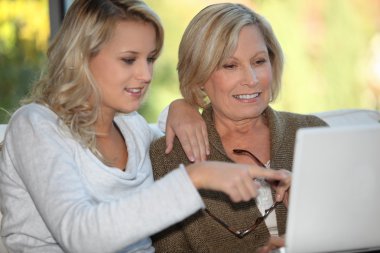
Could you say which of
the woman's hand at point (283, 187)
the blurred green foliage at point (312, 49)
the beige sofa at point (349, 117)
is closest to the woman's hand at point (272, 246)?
the woman's hand at point (283, 187)

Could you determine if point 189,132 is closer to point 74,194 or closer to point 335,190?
point 74,194

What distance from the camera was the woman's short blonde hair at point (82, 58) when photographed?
1.94 metres

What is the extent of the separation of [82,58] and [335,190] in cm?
71

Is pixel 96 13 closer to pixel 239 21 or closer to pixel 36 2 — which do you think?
pixel 239 21

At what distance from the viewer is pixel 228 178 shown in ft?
5.33

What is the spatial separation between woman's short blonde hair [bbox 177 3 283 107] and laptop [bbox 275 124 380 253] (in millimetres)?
754

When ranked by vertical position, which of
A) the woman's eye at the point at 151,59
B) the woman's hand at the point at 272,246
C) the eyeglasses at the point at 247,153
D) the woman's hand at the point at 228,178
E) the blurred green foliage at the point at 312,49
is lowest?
the blurred green foliage at the point at 312,49

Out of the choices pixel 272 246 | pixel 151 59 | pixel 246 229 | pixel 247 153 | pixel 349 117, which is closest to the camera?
pixel 272 246

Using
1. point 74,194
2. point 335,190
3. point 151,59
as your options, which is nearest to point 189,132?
point 151,59

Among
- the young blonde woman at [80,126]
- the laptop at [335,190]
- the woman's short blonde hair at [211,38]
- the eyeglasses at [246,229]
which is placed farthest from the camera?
the woman's short blonde hair at [211,38]

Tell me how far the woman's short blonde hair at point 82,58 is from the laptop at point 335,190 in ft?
1.92

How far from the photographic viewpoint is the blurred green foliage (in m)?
4.33

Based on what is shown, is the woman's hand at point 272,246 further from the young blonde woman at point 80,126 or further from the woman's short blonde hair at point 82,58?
the woman's short blonde hair at point 82,58

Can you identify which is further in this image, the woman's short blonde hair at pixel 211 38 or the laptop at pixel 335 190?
the woman's short blonde hair at pixel 211 38
